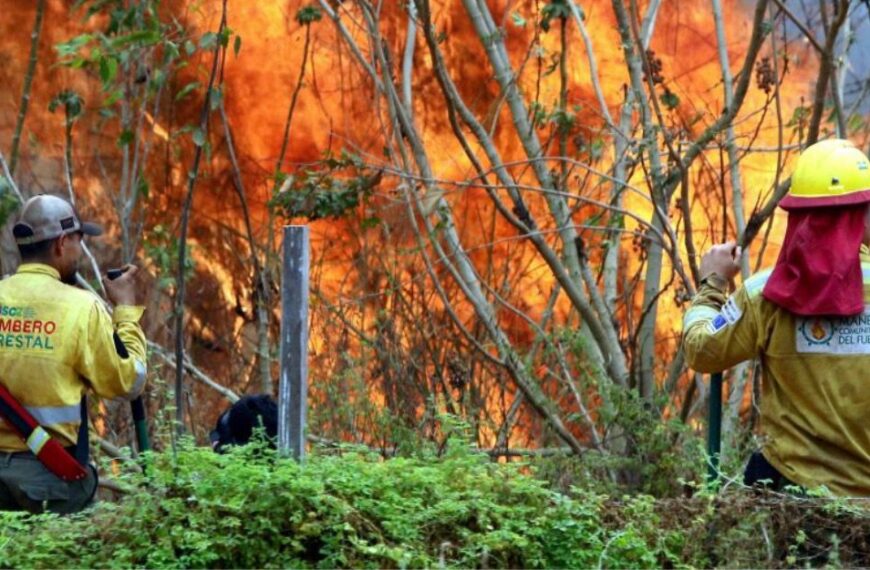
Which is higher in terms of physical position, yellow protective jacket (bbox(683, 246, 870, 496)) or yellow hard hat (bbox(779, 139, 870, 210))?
yellow hard hat (bbox(779, 139, 870, 210))

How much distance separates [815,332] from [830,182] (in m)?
0.51

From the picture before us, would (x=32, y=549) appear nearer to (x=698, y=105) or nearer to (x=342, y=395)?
(x=342, y=395)

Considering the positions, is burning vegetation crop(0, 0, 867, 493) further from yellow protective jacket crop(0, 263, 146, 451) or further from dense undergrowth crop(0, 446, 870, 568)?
dense undergrowth crop(0, 446, 870, 568)

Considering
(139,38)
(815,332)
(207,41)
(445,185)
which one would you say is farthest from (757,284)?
(445,185)

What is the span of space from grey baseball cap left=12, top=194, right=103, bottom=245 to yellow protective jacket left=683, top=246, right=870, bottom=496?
2.47m

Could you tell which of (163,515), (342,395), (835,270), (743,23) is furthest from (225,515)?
(743,23)

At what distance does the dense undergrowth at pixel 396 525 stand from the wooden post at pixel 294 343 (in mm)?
234

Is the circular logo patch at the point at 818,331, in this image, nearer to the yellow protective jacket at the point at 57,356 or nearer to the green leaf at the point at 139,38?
the yellow protective jacket at the point at 57,356

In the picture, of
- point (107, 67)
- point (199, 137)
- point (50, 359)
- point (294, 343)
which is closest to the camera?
Answer: point (294, 343)

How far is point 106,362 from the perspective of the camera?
531cm

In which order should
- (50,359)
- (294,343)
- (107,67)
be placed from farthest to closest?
(107,67) < (50,359) < (294,343)

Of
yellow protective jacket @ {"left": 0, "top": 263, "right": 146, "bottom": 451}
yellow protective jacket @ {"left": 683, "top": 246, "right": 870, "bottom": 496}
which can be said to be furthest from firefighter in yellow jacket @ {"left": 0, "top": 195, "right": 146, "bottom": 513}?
yellow protective jacket @ {"left": 683, "top": 246, "right": 870, "bottom": 496}

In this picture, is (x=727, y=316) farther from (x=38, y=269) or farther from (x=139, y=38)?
(x=139, y=38)

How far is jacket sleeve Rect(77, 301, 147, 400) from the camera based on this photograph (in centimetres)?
530
